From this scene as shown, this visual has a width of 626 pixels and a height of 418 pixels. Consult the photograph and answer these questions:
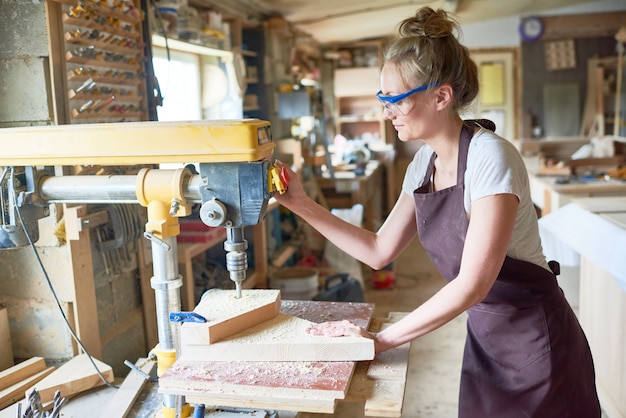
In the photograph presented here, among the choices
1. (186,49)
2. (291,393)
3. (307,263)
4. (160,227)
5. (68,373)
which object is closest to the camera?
(291,393)

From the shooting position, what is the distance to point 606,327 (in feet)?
9.17

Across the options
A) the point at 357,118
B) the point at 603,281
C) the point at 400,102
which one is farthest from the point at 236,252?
the point at 357,118

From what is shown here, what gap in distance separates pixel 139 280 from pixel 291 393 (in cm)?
160

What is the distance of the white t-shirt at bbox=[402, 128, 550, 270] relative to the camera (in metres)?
1.38

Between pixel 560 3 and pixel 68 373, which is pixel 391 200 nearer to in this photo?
pixel 560 3

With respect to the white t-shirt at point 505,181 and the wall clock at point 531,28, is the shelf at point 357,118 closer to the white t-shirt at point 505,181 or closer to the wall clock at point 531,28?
the wall clock at point 531,28

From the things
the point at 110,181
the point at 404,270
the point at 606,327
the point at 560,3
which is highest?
the point at 560,3

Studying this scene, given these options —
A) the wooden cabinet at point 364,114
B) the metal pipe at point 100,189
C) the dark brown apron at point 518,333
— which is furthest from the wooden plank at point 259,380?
the wooden cabinet at point 364,114

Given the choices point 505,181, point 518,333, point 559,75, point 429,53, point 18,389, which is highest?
point 559,75

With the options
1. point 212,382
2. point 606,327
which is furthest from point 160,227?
point 606,327

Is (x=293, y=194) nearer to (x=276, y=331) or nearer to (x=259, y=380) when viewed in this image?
(x=276, y=331)

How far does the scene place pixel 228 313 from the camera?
1.41m

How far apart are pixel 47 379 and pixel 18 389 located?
9 centimetres

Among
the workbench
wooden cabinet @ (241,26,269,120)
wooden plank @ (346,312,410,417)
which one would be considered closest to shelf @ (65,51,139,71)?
wooden plank @ (346,312,410,417)
